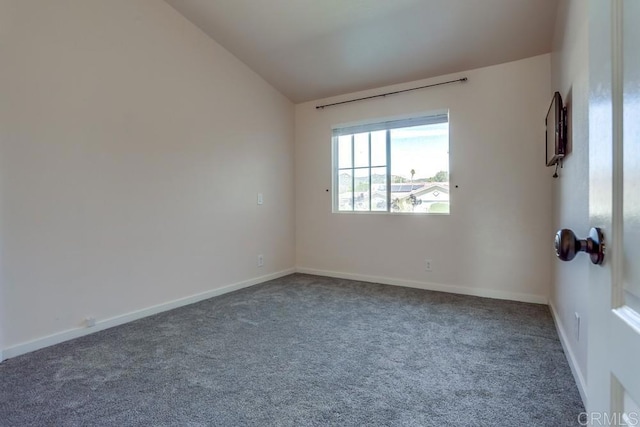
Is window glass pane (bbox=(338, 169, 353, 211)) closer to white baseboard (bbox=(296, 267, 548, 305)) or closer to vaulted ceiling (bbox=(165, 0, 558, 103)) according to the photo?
white baseboard (bbox=(296, 267, 548, 305))

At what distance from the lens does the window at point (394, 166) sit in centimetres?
376

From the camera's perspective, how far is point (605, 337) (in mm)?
611

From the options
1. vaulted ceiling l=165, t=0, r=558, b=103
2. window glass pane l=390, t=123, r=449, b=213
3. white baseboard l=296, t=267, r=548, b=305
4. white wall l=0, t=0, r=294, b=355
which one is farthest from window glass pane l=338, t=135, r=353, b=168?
white baseboard l=296, t=267, r=548, b=305

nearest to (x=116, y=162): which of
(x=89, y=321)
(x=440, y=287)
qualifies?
(x=89, y=321)

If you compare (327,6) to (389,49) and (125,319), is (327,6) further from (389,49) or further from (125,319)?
(125,319)

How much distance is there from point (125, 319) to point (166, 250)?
664 millimetres

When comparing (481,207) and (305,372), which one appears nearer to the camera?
(305,372)

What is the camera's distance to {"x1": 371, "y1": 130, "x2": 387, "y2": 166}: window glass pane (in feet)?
13.5

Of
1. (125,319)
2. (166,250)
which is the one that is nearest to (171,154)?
(166,250)

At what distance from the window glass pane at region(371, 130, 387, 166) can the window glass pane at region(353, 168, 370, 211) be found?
0.17m

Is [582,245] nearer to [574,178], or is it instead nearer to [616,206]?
[616,206]

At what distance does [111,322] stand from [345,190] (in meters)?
2.97

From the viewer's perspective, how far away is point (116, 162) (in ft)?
Answer: 8.87

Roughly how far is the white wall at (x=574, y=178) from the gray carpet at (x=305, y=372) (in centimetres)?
20
